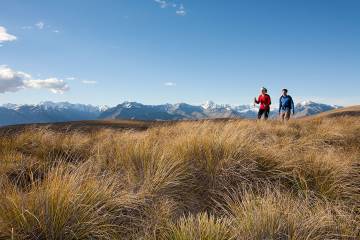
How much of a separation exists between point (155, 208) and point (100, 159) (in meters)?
2.50

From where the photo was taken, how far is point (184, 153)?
6.31 m

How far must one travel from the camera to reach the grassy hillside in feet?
11.5

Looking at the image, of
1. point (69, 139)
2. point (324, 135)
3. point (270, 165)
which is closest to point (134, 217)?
point (270, 165)

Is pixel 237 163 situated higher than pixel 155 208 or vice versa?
pixel 237 163

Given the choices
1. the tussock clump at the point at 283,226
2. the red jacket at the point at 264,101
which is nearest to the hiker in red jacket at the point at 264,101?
the red jacket at the point at 264,101

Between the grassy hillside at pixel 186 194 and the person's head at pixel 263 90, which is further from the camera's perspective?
the person's head at pixel 263 90

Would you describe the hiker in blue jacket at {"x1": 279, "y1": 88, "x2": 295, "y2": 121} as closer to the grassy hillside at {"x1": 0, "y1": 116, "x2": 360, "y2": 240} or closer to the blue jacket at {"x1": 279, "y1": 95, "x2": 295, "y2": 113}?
the blue jacket at {"x1": 279, "y1": 95, "x2": 295, "y2": 113}

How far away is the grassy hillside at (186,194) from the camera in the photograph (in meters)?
3.50

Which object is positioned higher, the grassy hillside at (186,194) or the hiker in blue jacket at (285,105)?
the hiker in blue jacket at (285,105)

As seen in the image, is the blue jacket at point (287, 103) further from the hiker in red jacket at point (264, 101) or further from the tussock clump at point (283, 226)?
the tussock clump at point (283, 226)

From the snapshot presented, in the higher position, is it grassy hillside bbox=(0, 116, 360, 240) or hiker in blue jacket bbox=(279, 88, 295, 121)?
hiker in blue jacket bbox=(279, 88, 295, 121)

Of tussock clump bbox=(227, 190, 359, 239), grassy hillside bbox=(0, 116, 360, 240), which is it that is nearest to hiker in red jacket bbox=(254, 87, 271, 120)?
grassy hillside bbox=(0, 116, 360, 240)

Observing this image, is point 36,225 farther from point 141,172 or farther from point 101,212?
point 141,172

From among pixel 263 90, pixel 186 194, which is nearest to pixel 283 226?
pixel 186 194
